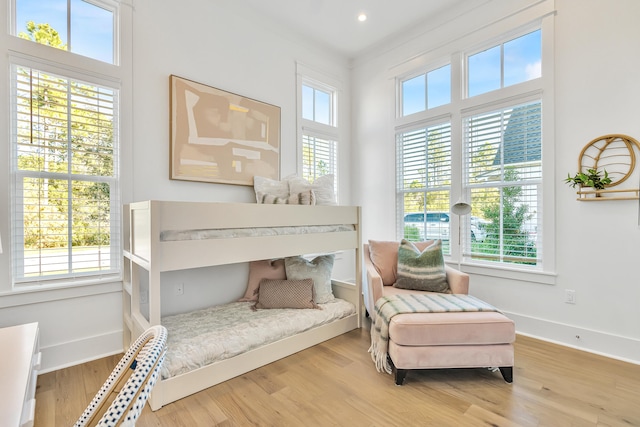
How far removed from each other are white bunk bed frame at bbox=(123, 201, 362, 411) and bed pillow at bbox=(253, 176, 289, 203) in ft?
2.04

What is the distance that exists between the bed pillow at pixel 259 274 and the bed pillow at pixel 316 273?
0.32ft

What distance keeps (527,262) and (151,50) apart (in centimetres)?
379

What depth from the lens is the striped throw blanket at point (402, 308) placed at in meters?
2.08

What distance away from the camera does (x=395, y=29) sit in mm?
3500

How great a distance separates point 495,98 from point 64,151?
369 cm

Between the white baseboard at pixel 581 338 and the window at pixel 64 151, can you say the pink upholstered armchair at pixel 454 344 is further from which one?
the window at pixel 64 151

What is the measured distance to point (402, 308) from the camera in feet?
6.89

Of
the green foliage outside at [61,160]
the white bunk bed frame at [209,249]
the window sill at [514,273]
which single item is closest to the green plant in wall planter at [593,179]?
the window sill at [514,273]

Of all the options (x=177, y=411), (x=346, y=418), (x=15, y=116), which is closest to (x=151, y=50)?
(x=15, y=116)

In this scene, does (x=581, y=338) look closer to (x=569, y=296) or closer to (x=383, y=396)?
(x=569, y=296)

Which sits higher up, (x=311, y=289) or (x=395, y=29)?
(x=395, y=29)

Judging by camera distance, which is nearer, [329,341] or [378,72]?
[329,341]

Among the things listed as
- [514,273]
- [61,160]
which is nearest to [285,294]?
[61,160]

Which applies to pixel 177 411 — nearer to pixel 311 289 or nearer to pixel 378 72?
pixel 311 289
